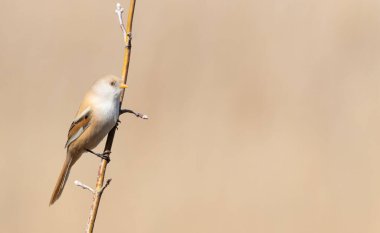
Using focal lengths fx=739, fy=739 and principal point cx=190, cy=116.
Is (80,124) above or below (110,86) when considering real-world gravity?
below

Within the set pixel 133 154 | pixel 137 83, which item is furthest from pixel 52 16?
pixel 133 154

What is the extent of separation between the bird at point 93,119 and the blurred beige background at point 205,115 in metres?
2.45

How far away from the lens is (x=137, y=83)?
20.7ft

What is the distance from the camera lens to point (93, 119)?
2959mm

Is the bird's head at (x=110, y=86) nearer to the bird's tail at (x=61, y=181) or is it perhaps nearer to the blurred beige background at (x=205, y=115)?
the bird's tail at (x=61, y=181)

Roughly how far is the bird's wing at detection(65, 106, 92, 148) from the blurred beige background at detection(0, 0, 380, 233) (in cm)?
245

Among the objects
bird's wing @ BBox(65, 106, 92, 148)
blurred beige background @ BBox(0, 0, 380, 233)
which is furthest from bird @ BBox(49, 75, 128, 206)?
blurred beige background @ BBox(0, 0, 380, 233)

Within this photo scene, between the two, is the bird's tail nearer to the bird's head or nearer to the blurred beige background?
the bird's head

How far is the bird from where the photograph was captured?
272 centimetres

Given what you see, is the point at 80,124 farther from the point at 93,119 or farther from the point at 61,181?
the point at 61,181

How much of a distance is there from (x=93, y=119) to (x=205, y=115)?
10.5 ft

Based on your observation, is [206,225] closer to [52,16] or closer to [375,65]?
[375,65]

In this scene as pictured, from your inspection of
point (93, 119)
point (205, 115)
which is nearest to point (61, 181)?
point (93, 119)

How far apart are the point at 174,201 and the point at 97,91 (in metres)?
2.87
